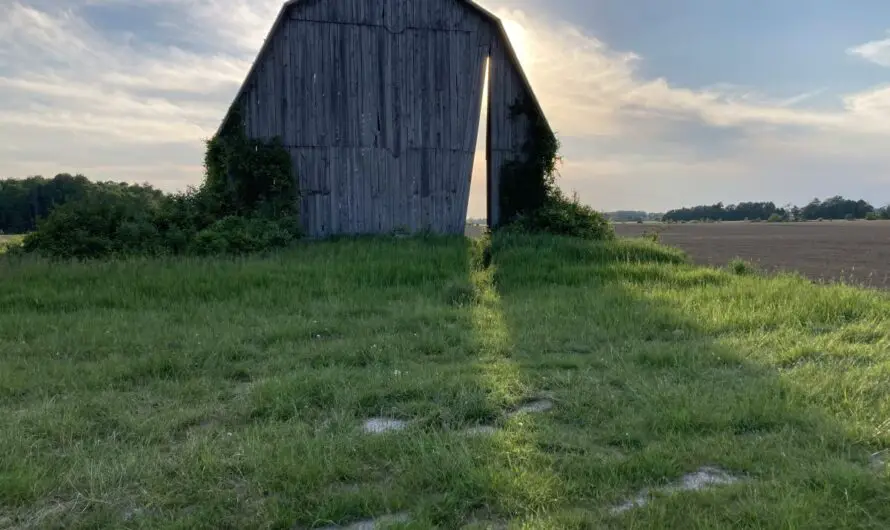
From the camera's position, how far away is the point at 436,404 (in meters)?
4.66

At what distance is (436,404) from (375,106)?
465 inches

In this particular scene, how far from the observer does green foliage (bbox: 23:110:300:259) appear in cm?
1277

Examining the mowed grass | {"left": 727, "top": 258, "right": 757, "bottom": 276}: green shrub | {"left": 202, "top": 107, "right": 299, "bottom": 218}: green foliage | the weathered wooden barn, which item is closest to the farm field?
{"left": 727, "top": 258, "right": 757, "bottom": 276}: green shrub

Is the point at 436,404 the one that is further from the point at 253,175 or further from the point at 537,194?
the point at 537,194

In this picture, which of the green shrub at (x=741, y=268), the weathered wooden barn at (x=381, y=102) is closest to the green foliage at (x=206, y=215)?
the weathered wooden barn at (x=381, y=102)

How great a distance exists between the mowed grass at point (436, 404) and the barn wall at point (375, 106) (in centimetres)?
609

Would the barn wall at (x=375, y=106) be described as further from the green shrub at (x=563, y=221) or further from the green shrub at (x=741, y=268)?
the green shrub at (x=741, y=268)

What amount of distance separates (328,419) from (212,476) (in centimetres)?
106

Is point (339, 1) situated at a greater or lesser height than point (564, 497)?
greater

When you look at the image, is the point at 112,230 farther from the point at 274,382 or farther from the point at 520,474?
the point at 520,474

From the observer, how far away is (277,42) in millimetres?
14805

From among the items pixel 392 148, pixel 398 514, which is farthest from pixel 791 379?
pixel 392 148

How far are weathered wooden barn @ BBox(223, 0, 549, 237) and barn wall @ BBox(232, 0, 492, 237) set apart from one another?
3 centimetres

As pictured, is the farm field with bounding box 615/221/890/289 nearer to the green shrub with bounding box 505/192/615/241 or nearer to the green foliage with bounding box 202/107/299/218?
the green shrub with bounding box 505/192/615/241
